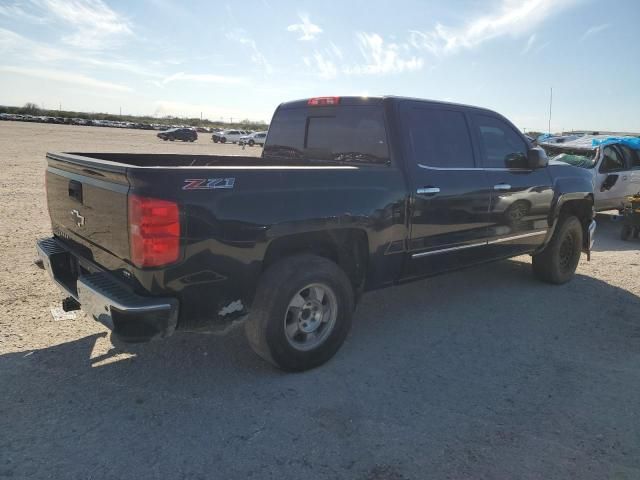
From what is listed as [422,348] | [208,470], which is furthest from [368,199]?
[208,470]

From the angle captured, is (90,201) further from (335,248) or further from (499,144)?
(499,144)

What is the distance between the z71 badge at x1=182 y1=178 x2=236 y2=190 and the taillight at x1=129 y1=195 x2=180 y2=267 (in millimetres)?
136

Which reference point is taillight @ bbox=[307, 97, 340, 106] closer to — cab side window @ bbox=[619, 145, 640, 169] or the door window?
the door window

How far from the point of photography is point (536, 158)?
519 centimetres

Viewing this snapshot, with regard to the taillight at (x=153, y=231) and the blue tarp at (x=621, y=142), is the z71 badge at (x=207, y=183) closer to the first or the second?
the taillight at (x=153, y=231)

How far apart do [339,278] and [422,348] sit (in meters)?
1.09

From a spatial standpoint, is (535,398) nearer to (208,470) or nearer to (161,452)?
(208,470)

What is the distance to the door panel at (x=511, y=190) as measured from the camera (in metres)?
4.97

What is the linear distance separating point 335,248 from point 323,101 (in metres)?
1.59

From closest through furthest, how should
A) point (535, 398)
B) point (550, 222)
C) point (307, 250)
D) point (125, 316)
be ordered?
point (125, 316) < point (535, 398) < point (307, 250) < point (550, 222)

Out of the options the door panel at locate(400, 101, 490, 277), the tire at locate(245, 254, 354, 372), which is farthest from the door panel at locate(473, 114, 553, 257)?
the tire at locate(245, 254, 354, 372)

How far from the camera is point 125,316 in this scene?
282 centimetres

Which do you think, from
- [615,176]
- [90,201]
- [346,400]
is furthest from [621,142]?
[90,201]

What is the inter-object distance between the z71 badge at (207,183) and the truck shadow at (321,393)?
4.51ft
